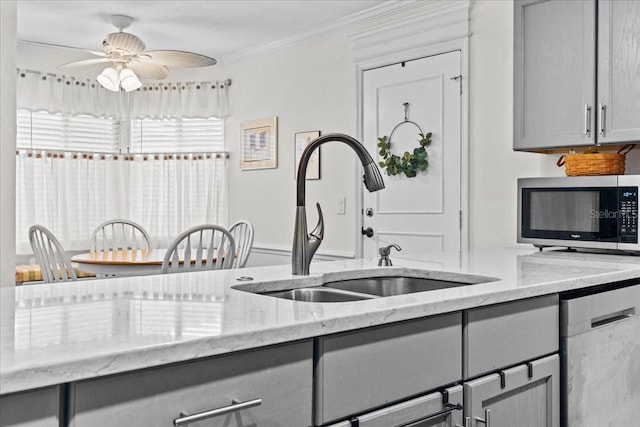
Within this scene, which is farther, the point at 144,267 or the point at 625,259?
the point at 144,267

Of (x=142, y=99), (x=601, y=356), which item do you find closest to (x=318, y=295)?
(x=601, y=356)

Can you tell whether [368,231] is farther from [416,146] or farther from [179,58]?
[179,58]

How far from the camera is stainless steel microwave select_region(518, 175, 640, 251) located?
2387mm

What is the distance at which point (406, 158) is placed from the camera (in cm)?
397

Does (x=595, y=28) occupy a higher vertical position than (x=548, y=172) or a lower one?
higher

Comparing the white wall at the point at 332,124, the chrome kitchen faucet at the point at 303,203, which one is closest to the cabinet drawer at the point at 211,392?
the chrome kitchen faucet at the point at 303,203

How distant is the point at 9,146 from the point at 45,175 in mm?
3589

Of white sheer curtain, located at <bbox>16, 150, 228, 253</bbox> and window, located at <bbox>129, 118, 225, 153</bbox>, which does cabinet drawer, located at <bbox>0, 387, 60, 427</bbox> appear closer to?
white sheer curtain, located at <bbox>16, 150, 228, 253</bbox>

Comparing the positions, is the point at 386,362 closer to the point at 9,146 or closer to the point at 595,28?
the point at 9,146

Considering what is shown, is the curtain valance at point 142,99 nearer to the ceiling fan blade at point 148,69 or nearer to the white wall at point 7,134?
the ceiling fan blade at point 148,69

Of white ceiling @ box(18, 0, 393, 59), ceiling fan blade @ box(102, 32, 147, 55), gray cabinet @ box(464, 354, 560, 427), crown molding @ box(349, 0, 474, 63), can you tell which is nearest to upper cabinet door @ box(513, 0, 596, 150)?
crown molding @ box(349, 0, 474, 63)

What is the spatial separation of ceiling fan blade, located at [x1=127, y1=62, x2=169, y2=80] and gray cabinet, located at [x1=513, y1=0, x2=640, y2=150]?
2.42m

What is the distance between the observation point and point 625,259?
2295 mm

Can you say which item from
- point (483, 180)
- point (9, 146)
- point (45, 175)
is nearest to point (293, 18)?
point (483, 180)
